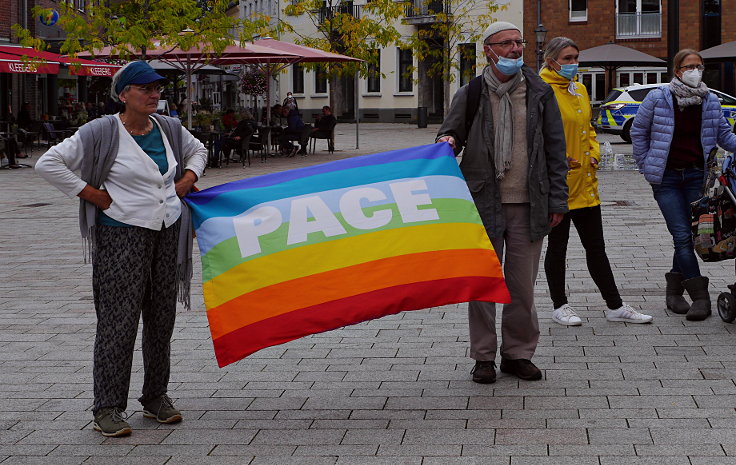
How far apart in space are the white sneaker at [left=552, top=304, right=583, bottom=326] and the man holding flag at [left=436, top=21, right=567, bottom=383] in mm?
1595

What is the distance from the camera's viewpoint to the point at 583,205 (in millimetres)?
7957

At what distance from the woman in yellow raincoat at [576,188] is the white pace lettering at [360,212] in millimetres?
1825

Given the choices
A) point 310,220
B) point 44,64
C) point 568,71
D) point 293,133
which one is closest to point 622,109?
point 293,133

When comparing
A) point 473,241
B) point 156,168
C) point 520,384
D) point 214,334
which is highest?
point 156,168

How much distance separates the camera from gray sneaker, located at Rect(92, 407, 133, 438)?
547cm

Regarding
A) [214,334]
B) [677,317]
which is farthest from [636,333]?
[214,334]

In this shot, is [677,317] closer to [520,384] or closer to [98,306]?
[520,384]

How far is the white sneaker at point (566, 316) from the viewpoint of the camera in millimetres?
8023

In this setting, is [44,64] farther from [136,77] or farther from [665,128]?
[136,77]

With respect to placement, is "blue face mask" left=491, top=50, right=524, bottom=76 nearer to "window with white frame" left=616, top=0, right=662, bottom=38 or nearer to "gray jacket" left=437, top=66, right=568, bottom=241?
"gray jacket" left=437, top=66, right=568, bottom=241

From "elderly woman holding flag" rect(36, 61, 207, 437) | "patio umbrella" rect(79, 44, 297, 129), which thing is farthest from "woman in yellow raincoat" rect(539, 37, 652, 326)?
"patio umbrella" rect(79, 44, 297, 129)

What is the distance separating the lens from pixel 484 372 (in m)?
6.37

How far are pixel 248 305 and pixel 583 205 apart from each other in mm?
3008

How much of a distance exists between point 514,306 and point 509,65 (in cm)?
129
